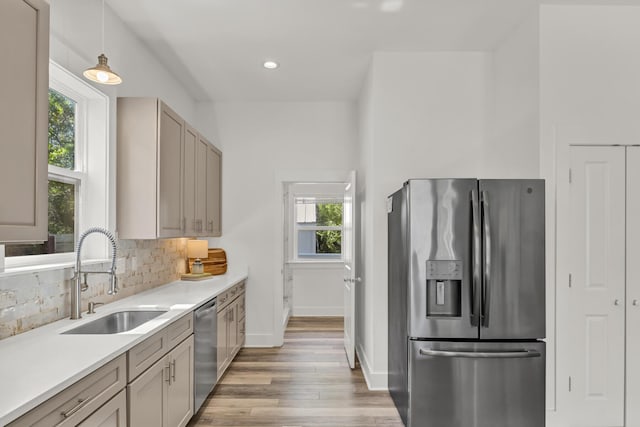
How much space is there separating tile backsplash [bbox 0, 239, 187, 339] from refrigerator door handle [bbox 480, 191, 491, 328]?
2440 mm

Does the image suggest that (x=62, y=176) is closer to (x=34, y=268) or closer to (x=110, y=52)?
(x=34, y=268)

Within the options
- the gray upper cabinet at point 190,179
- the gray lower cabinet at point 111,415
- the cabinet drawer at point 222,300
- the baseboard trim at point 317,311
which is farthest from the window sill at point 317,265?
the gray lower cabinet at point 111,415

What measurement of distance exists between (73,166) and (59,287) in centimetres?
84

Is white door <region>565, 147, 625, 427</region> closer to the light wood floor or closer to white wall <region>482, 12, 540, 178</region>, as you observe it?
white wall <region>482, 12, 540, 178</region>

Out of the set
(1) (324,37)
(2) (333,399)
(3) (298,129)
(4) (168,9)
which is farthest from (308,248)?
(4) (168,9)

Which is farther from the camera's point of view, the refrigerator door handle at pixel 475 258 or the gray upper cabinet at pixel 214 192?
the gray upper cabinet at pixel 214 192

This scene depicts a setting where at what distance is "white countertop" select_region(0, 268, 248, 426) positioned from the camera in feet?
4.16

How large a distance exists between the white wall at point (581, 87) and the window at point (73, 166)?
3068 millimetres

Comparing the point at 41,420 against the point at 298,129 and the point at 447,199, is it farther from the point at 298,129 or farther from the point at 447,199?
the point at 298,129

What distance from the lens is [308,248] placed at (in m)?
6.86

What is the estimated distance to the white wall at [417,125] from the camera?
362 cm

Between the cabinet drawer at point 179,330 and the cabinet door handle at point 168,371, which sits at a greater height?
the cabinet drawer at point 179,330

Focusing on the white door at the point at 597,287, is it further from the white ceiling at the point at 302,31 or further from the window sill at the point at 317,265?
the window sill at the point at 317,265

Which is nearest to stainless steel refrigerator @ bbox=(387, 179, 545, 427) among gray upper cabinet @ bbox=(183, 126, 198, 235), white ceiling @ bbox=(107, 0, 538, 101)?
white ceiling @ bbox=(107, 0, 538, 101)
